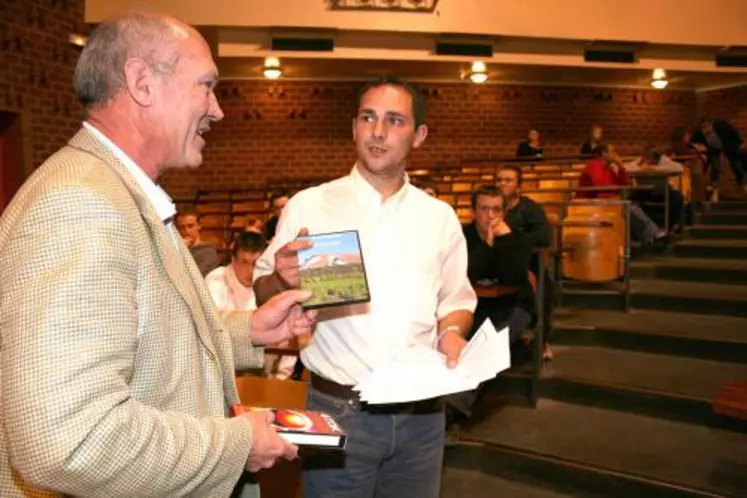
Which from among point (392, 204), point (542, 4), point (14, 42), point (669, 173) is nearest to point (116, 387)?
point (392, 204)

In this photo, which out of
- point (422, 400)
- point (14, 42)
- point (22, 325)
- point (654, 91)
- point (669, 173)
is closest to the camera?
point (22, 325)

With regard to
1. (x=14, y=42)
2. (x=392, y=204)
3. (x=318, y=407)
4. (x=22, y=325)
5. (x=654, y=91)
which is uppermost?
(x=654, y=91)

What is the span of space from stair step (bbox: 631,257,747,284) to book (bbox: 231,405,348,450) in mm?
5753

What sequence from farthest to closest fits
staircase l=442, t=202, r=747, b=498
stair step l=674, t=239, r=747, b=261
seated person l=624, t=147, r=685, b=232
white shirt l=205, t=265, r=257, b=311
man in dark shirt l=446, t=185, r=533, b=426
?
seated person l=624, t=147, r=685, b=232 < stair step l=674, t=239, r=747, b=261 < man in dark shirt l=446, t=185, r=533, b=426 < white shirt l=205, t=265, r=257, b=311 < staircase l=442, t=202, r=747, b=498

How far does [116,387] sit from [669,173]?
726cm

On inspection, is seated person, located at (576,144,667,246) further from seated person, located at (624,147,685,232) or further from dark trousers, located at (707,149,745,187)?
dark trousers, located at (707,149,745,187)

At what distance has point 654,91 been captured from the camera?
43.6 ft

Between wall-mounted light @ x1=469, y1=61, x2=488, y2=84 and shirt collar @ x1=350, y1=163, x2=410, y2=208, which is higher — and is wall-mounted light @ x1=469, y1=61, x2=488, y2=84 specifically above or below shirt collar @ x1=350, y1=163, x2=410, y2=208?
above

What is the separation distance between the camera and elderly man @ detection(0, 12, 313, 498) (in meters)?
0.86

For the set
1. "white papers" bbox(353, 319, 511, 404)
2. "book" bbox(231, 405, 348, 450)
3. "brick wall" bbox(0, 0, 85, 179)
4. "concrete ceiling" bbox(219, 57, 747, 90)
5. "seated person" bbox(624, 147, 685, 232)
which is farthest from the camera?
"concrete ceiling" bbox(219, 57, 747, 90)

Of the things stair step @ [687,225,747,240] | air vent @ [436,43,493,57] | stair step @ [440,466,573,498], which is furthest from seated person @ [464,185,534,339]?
air vent @ [436,43,493,57]

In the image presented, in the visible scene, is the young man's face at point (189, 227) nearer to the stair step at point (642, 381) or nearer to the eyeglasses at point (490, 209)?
the eyeglasses at point (490, 209)

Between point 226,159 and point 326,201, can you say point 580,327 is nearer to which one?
point 326,201

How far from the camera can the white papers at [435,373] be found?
5.78 ft
